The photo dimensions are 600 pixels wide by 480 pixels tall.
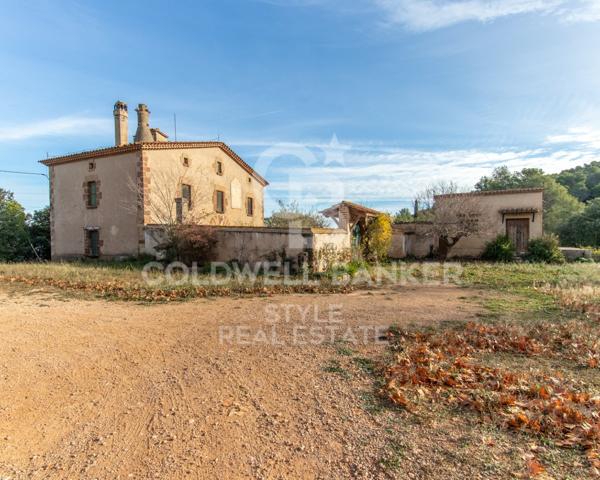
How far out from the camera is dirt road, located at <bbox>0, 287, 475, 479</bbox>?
89.0 inches

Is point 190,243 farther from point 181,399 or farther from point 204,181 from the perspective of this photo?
point 181,399

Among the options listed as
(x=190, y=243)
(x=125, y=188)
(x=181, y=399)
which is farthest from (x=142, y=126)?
(x=181, y=399)

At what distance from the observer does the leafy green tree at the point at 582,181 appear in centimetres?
3462

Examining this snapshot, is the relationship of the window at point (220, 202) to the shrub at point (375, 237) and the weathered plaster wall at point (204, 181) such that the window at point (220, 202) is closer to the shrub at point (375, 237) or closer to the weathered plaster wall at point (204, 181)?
the weathered plaster wall at point (204, 181)

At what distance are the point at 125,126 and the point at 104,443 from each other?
18867 mm

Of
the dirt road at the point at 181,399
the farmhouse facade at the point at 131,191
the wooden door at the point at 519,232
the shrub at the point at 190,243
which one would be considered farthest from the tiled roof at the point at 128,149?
Answer: the wooden door at the point at 519,232

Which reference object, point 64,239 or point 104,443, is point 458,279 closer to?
point 104,443

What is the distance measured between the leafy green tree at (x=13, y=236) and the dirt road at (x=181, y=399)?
18.1 m

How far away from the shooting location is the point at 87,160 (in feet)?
53.6

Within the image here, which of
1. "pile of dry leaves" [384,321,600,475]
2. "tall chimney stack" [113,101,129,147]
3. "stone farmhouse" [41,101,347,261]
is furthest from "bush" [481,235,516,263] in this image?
"tall chimney stack" [113,101,129,147]

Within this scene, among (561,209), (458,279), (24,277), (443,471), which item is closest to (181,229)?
(24,277)

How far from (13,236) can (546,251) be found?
30082mm

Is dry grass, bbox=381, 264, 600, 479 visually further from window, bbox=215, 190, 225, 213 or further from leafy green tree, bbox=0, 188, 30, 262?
leafy green tree, bbox=0, 188, 30, 262

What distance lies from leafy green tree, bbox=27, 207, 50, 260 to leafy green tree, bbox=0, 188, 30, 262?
0.35m
